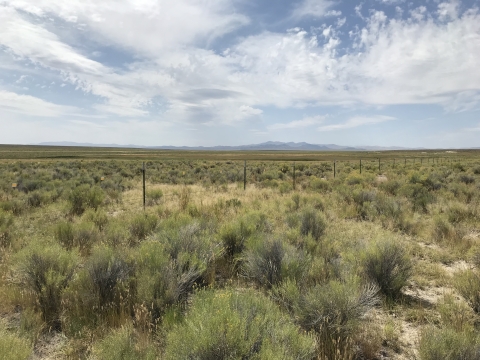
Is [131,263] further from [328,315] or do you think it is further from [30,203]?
[30,203]

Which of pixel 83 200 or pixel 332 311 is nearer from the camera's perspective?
pixel 332 311

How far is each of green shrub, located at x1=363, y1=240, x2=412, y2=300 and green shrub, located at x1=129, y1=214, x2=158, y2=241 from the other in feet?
17.5

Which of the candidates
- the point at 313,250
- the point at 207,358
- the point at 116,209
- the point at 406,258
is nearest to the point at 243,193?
the point at 116,209

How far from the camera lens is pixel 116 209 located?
39.9ft

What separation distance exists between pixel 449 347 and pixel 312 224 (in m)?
4.91

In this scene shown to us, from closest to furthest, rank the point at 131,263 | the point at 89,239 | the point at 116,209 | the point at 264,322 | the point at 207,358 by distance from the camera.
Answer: the point at 207,358
the point at 264,322
the point at 131,263
the point at 89,239
the point at 116,209

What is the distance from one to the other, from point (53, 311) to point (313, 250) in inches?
191

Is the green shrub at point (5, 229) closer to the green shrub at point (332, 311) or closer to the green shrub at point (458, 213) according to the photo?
the green shrub at point (332, 311)

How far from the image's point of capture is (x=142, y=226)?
26.4 ft

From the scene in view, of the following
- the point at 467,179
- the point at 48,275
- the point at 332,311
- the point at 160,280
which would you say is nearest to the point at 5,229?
the point at 48,275

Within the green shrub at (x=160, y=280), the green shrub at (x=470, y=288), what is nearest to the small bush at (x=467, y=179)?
the green shrub at (x=470, y=288)

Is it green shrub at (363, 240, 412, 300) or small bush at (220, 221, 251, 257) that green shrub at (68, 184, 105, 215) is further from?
green shrub at (363, 240, 412, 300)

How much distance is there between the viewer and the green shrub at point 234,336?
262cm

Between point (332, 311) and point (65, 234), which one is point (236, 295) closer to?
point (332, 311)
